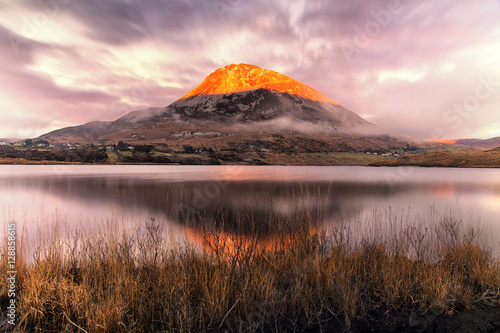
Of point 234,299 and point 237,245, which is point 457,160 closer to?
point 237,245

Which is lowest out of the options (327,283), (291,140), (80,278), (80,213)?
(80,213)

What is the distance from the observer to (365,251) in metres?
5.44

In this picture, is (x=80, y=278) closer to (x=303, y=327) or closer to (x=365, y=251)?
(x=303, y=327)

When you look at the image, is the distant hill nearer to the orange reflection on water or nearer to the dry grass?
the orange reflection on water

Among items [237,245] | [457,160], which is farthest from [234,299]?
[457,160]

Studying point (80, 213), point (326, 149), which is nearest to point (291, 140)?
point (326, 149)

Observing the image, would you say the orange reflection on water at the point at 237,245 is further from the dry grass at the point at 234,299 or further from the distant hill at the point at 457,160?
the distant hill at the point at 457,160

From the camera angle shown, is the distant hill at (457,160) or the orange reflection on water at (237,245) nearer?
the orange reflection on water at (237,245)

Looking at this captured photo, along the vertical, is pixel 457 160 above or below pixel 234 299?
above

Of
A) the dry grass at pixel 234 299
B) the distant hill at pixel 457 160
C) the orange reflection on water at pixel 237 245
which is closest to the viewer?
the dry grass at pixel 234 299

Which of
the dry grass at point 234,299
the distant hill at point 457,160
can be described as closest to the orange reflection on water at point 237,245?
the dry grass at point 234,299

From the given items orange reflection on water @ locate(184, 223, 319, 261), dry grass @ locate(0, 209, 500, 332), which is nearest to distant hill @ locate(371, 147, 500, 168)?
orange reflection on water @ locate(184, 223, 319, 261)

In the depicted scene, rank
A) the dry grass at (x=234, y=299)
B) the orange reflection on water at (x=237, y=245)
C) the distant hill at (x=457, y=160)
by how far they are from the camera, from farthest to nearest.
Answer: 1. the distant hill at (x=457, y=160)
2. the orange reflection on water at (x=237, y=245)
3. the dry grass at (x=234, y=299)

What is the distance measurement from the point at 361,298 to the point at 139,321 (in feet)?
11.1
